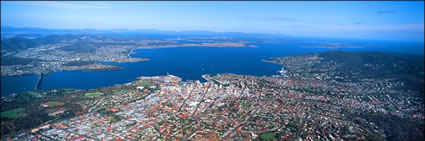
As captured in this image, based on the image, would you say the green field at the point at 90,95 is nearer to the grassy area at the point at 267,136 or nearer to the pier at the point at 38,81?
the pier at the point at 38,81

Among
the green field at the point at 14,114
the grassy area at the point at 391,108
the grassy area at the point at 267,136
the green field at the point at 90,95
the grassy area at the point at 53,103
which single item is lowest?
the grassy area at the point at 267,136

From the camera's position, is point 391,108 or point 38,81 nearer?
point 391,108

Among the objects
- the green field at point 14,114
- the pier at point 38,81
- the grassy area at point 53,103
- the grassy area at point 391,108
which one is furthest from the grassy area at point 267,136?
the pier at point 38,81

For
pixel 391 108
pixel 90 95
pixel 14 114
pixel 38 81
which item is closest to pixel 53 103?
pixel 14 114

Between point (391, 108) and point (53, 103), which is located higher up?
point (53, 103)

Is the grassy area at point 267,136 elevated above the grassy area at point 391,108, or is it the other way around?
the grassy area at point 391,108

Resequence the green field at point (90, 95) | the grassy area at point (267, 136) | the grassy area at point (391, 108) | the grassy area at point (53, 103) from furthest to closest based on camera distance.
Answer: the green field at point (90, 95)
the grassy area at point (391, 108)
the grassy area at point (53, 103)
the grassy area at point (267, 136)

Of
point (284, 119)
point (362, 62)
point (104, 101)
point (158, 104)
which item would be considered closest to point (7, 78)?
point (104, 101)

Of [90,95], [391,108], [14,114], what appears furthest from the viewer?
[90,95]

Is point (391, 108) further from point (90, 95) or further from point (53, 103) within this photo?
point (53, 103)

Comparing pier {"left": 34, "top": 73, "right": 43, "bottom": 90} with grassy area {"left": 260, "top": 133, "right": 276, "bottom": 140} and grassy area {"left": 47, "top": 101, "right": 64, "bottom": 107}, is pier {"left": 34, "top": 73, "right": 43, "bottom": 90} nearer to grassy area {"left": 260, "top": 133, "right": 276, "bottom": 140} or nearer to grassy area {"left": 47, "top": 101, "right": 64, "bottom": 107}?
grassy area {"left": 47, "top": 101, "right": 64, "bottom": 107}

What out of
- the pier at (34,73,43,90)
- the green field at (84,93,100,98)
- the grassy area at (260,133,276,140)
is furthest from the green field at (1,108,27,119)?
the grassy area at (260,133,276,140)

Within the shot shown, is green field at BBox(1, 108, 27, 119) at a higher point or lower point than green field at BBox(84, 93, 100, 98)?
lower
